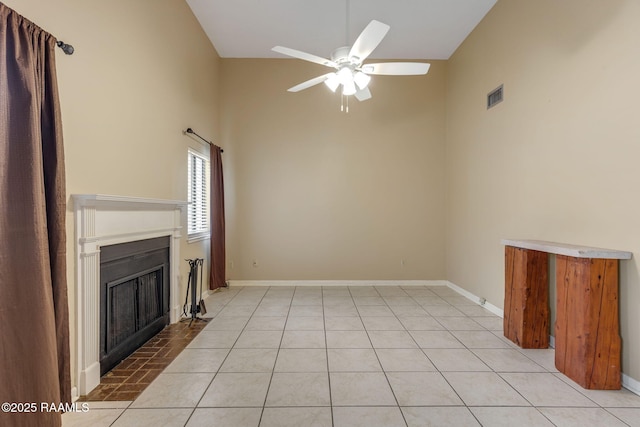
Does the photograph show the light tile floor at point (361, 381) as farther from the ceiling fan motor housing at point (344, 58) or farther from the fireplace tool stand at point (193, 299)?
the ceiling fan motor housing at point (344, 58)

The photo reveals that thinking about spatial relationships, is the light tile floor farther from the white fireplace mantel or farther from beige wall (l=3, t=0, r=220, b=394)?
beige wall (l=3, t=0, r=220, b=394)

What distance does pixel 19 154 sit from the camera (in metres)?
1.59

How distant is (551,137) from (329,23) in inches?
123

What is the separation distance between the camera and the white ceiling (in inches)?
152

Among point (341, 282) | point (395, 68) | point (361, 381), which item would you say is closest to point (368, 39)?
point (395, 68)

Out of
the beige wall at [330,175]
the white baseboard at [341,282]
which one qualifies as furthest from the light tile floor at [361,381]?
the beige wall at [330,175]

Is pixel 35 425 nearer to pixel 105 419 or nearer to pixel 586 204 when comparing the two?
pixel 105 419

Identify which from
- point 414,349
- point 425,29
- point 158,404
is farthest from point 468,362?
point 425,29

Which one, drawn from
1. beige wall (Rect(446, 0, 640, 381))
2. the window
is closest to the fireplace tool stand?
the window

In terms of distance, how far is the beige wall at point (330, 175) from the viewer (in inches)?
208

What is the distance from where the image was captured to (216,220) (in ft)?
15.5

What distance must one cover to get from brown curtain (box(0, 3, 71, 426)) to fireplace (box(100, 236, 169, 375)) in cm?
68

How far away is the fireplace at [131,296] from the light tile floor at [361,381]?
47 centimetres

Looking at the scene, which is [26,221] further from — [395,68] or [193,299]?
[395,68]
